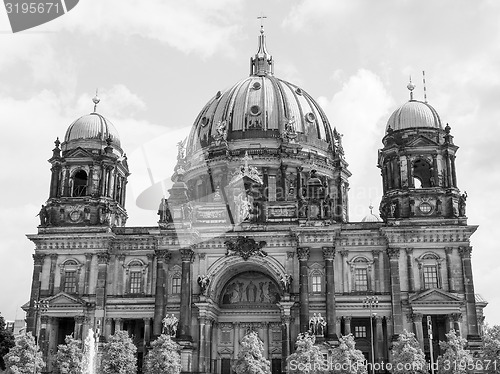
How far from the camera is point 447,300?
64.8 m

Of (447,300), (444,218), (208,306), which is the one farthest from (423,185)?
(208,306)

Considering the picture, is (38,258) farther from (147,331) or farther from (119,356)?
(119,356)

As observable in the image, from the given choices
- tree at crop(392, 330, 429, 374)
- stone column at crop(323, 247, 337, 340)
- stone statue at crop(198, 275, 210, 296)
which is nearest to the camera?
tree at crop(392, 330, 429, 374)

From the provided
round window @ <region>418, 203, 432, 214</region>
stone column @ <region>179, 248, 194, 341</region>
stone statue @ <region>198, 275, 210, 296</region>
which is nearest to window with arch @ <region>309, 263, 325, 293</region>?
stone statue @ <region>198, 275, 210, 296</region>

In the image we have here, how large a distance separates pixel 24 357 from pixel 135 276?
14.4 metres

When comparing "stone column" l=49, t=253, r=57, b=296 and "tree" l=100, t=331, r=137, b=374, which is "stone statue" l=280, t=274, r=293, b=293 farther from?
"stone column" l=49, t=253, r=57, b=296

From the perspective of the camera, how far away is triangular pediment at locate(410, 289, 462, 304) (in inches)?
2549

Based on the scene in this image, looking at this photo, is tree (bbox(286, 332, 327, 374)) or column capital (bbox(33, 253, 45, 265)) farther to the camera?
column capital (bbox(33, 253, 45, 265))

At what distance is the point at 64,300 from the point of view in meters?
69.8

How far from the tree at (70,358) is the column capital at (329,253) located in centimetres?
2452

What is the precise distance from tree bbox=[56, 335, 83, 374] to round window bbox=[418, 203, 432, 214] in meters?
35.3

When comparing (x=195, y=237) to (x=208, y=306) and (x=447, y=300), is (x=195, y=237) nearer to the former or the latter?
(x=208, y=306)

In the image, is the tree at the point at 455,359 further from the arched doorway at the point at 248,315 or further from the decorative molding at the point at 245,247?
the decorative molding at the point at 245,247

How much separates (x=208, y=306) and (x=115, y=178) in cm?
1889
